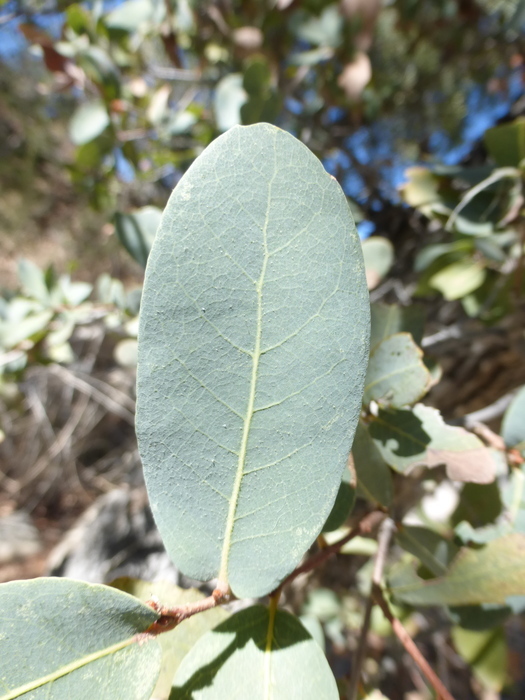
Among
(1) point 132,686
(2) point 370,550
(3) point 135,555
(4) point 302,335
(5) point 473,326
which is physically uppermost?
(4) point 302,335

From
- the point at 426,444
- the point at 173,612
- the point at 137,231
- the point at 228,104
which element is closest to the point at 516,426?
the point at 426,444

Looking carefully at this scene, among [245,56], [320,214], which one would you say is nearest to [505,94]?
[245,56]

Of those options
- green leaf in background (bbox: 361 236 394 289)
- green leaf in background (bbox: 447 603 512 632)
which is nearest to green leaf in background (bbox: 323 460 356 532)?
green leaf in background (bbox: 447 603 512 632)

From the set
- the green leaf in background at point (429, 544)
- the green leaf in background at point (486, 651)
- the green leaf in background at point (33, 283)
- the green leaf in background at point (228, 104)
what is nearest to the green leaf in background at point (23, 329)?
the green leaf in background at point (33, 283)

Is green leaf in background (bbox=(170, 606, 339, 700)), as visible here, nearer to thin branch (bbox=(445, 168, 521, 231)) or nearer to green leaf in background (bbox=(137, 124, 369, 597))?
green leaf in background (bbox=(137, 124, 369, 597))

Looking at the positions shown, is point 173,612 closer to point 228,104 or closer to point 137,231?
point 137,231

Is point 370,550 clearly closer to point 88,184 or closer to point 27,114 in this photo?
point 88,184
